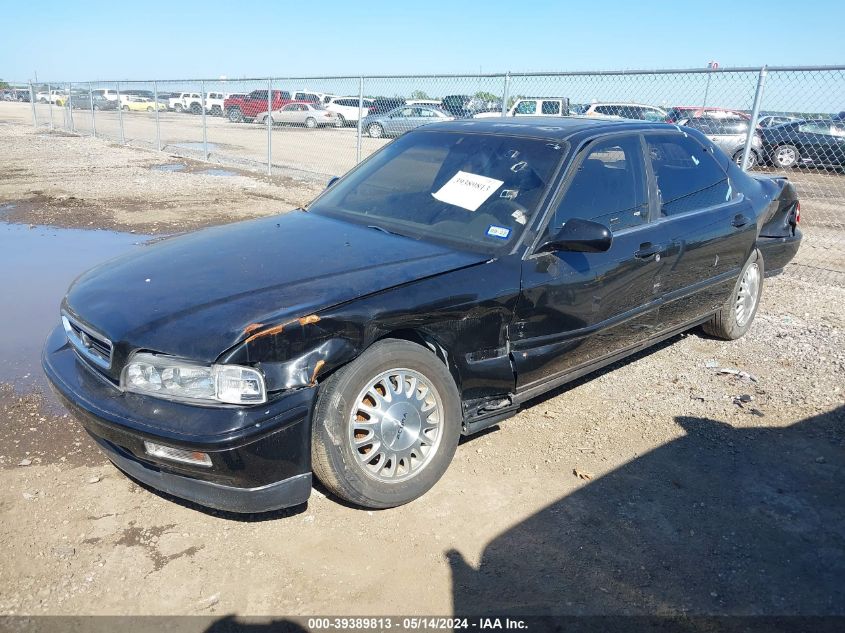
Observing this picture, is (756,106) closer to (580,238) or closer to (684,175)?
(684,175)

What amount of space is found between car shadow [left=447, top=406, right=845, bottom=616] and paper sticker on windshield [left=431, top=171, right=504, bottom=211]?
163 centimetres

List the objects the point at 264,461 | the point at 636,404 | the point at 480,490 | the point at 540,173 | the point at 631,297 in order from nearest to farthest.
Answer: the point at 264,461 < the point at 480,490 < the point at 540,173 < the point at 631,297 < the point at 636,404

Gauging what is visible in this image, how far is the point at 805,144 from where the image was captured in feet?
49.9

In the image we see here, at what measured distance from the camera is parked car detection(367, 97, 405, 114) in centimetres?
1337

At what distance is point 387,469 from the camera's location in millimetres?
3059

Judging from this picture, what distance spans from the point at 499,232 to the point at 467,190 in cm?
42

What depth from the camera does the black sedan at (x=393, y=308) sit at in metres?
2.64

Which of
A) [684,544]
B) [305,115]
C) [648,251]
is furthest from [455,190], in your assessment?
[305,115]

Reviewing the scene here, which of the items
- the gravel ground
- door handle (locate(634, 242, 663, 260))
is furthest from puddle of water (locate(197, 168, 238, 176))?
door handle (locate(634, 242, 663, 260))

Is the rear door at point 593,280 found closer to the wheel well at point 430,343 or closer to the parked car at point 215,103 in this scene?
the wheel well at point 430,343

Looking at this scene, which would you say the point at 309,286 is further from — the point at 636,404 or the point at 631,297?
the point at 636,404

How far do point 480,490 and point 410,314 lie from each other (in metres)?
1.00

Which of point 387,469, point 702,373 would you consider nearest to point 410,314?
point 387,469

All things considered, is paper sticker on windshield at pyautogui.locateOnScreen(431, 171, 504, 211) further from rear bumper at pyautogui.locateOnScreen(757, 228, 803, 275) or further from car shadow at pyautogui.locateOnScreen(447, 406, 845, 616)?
rear bumper at pyautogui.locateOnScreen(757, 228, 803, 275)
